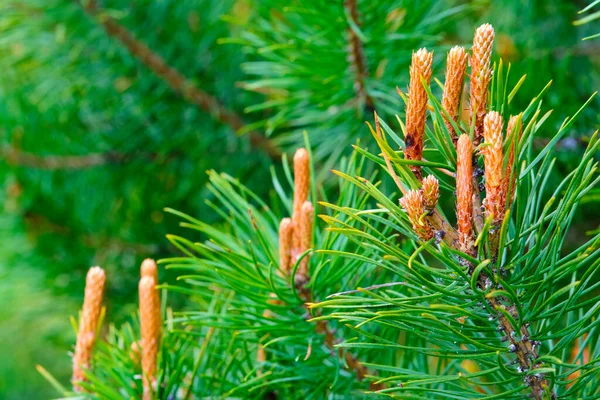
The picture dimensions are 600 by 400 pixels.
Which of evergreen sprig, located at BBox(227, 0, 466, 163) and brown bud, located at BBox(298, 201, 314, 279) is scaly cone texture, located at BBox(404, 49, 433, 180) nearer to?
brown bud, located at BBox(298, 201, 314, 279)

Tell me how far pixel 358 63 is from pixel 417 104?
32 centimetres

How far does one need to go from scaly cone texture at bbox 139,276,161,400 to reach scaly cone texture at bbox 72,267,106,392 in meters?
0.03

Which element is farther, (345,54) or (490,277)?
(345,54)

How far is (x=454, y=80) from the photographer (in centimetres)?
29

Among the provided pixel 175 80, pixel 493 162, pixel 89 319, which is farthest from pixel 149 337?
pixel 175 80

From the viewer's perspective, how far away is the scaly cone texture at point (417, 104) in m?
0.29

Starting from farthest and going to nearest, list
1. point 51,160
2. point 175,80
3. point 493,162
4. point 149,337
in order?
→ point 51,160, point 175,80, point 149,337, point 493,162

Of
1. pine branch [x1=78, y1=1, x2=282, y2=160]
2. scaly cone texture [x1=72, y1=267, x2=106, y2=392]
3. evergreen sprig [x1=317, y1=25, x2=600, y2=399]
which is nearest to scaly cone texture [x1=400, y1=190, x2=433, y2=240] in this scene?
evergreen sprig [x1=317, y1=25, x2=600, y2=399]

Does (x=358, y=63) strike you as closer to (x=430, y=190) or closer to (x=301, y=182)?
(x=301, y=182)

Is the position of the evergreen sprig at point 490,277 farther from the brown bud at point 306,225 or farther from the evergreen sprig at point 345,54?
the evergreen sprig at point 345,54

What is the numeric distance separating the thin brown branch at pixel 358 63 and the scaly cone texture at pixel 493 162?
1.05ft

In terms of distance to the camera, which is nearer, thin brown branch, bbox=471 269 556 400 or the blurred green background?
thin brown branch, bbox=471 269 556 400

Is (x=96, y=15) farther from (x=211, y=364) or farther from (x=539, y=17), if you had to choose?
(x=539, y=17)

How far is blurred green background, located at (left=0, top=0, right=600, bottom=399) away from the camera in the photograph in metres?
0.61
